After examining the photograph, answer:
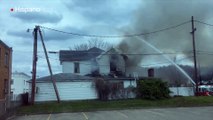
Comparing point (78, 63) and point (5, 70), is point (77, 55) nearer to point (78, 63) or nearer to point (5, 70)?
point (78, 63)

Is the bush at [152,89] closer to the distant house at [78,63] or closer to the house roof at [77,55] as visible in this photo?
the distant house at [78,63]

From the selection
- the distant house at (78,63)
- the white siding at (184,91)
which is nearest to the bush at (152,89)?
the white siding at (184,91)

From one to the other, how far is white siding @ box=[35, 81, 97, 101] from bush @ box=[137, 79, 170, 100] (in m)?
5.76

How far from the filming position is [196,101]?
33.2 metres

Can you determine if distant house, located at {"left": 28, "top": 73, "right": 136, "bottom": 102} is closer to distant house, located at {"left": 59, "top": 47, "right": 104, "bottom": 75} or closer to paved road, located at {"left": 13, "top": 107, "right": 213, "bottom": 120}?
distant house, located at {"left": 59, "top": 47, "right": 104, "bottom": 75}

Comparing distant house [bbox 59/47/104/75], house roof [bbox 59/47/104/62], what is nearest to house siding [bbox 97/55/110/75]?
distant house [bbox 59/47/104/75]

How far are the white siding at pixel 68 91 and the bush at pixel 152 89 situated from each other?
576 centimetres

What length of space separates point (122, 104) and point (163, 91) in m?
7.01

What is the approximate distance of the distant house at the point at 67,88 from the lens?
3656 centimetres

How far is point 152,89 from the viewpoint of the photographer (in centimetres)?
3544

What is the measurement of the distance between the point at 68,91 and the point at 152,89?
1019 centimetres

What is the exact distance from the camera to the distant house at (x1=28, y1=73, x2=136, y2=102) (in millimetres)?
36562

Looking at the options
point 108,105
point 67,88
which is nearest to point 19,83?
point 67,88

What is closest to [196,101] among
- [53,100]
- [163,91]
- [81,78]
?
[163,91]
